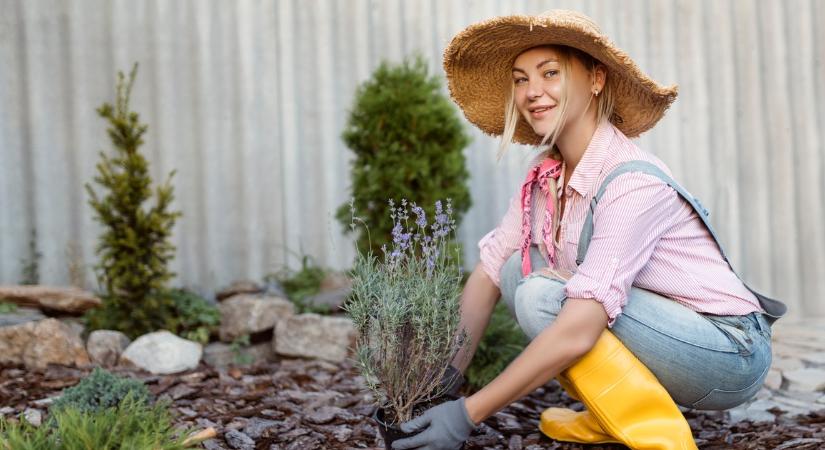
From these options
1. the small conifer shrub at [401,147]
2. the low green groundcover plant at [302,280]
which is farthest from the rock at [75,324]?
the small conifer shrub at [401,147]

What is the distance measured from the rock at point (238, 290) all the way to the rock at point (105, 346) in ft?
3.19

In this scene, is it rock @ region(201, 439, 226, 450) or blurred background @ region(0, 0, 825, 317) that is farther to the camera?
blurred background @ region(0, 0, 825, 317)

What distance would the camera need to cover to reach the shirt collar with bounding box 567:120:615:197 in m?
2.44

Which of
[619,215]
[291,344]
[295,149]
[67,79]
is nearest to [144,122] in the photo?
[67,79]

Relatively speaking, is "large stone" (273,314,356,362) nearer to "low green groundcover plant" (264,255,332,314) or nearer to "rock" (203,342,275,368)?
"rock" (203,342,275,368)

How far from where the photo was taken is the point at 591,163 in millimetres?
2447

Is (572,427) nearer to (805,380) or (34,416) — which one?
(805,380)

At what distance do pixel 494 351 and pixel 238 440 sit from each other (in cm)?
114

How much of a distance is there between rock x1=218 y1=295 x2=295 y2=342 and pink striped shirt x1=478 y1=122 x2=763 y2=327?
1.97 m

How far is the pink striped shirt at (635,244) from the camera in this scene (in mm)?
2172

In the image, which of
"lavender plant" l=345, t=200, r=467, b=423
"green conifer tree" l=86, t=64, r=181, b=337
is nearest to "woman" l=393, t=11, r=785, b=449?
"lavender plant" l=345, t=200, r=467, b=423

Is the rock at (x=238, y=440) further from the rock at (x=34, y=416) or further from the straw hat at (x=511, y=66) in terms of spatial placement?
the straw hat at (x=511, y=66)

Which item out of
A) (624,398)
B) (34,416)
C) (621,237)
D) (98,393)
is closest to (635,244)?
(621,237)

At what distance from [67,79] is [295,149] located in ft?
4.60
